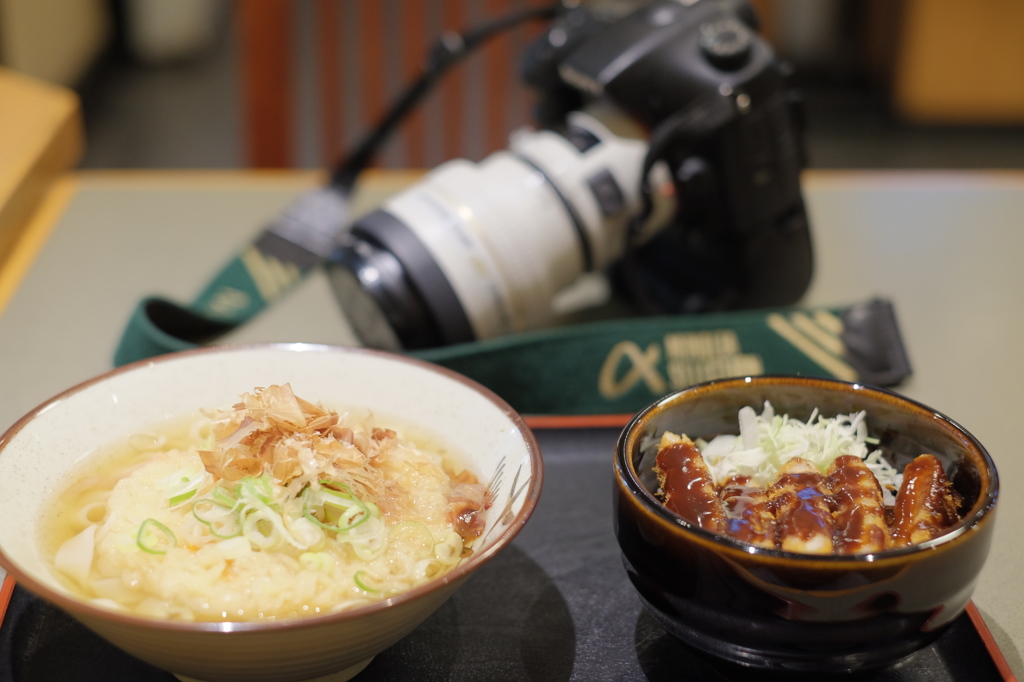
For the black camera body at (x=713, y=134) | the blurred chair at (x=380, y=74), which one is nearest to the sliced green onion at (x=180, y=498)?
the black camera body at (x=713, y=134)

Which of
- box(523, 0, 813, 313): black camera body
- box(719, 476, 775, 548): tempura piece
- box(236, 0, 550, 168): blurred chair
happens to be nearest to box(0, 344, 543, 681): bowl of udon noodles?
box(719, 476, 775, 548): tempura piece

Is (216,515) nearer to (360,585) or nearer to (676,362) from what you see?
(360,585)

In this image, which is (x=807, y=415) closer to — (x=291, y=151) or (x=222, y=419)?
(x=222, y=419)

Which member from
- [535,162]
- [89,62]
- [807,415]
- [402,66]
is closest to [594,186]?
[535,162]

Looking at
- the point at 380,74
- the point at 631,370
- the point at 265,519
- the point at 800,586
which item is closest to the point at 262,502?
the point at 265,519

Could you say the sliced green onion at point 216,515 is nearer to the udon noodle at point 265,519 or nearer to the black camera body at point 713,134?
the udon noodle at point 265,519

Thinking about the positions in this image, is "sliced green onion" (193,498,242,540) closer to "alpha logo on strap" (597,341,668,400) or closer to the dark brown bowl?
the dark brown bowl
